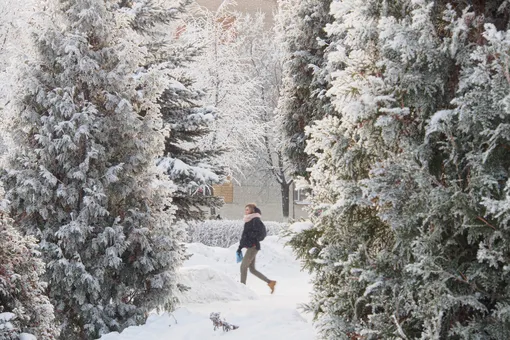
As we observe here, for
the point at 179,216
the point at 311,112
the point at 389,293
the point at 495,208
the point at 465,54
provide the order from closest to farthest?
the point at 495,208 → the point at 465,54 → the point at 389,293 → the point at 179,216 → the point at 311,112

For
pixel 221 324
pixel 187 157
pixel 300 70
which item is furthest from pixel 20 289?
pixel 300 70

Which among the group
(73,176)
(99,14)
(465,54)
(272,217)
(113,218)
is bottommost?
(272,217)

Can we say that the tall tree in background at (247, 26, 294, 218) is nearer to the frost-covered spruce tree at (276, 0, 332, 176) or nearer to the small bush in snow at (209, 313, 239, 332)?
the frost-covered spruce tree at (276, 0, 332, 176)

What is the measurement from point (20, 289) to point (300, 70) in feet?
29.1

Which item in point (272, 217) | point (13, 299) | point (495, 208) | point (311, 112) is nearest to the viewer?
point (495, 208)

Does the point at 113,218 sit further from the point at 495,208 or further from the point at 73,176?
the point at 495,208

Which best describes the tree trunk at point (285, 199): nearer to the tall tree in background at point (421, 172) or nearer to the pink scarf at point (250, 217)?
the pink scarf at point (250, 217)

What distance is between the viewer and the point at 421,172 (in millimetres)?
3721

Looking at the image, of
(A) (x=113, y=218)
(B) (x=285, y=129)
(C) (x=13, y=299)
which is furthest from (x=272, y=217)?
(C) (x=13, y=299)

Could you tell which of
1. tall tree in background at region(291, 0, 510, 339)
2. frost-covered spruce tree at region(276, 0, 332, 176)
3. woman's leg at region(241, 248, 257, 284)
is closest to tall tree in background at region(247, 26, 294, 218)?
frost-covered spruce tree at region(276, 0, 332, 176)

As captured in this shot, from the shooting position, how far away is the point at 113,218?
728 centimetres

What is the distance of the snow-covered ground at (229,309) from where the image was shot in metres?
6.59

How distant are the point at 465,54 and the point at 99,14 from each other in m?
4.96

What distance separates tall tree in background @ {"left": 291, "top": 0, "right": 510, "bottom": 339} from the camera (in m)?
3.47
